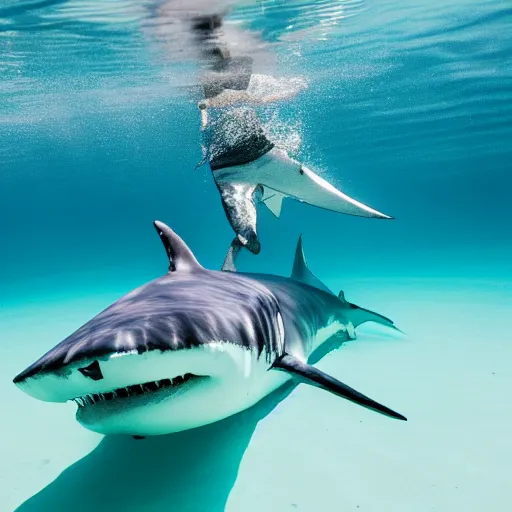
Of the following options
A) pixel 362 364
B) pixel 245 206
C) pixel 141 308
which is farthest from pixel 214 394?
pixel 245 206

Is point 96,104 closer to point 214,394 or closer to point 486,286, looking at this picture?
point 486,286

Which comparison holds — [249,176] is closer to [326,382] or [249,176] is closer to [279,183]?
[279,183]

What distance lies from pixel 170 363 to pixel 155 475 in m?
1.44

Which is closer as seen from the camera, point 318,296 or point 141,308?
point 141,308

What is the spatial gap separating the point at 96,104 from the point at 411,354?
1881 cm

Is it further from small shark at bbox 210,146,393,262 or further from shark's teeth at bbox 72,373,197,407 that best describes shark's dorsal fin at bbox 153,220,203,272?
small shark at bbox 210,146,393,262

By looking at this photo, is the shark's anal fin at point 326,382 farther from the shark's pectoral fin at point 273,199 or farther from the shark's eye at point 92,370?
the shark's pectoral fin at point 273,199

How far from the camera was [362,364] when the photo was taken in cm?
565

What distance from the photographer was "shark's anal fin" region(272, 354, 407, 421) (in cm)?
279

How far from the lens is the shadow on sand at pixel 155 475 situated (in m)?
2.98

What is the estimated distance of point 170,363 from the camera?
90.6 inches

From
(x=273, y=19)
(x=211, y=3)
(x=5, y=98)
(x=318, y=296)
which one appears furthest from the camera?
(x=5, y=98)

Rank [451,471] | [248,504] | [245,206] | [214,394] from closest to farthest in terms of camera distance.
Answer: [214,394] < [248,504] < [451,471] < [245,206]

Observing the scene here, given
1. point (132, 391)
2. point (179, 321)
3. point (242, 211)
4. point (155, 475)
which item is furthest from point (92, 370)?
point (242, 211)
